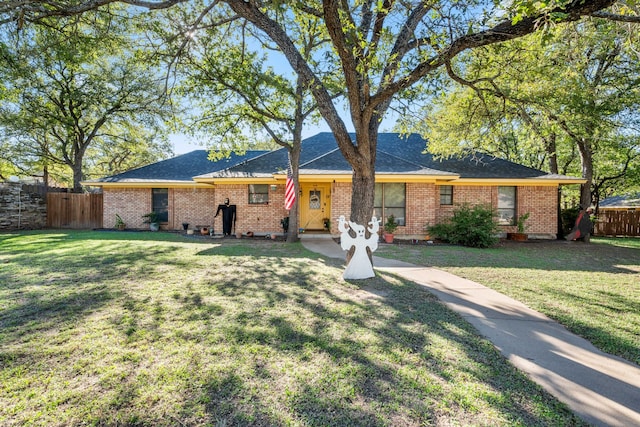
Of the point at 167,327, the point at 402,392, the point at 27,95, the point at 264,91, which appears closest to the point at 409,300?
the point at 402,392

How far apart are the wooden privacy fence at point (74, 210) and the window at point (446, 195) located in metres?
18.5

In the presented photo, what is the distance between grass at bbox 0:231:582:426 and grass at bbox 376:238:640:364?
60.4 inches

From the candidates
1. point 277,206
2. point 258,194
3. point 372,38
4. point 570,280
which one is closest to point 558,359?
point 570,280

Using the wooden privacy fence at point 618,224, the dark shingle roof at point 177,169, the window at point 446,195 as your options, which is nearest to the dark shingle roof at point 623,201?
the wooden privacy fence at point 618,224

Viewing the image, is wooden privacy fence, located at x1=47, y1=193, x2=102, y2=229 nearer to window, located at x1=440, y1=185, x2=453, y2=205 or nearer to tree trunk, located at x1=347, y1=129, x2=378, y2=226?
tree trunk, located at x1=347, y1=129, x2=378, y2=226

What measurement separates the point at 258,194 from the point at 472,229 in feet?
29.4

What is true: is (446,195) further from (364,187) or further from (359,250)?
(359,250)

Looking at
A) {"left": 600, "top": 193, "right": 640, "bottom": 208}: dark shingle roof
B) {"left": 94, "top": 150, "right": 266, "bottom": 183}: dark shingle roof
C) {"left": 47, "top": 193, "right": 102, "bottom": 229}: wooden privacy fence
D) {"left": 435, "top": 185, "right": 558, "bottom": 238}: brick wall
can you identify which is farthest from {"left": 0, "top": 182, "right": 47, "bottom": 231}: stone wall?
{"left": 600, "top": 193, "right": 640, "bottom": 208}: dark shingle roof

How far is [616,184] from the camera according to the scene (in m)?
19.5

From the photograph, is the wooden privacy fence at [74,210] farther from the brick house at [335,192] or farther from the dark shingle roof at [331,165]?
the dark shingle roof at [331,165]

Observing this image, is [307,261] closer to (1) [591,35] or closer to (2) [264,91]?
(2) [264,91]

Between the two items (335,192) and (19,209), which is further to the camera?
(19,209)

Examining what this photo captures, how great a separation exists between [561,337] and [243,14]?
6.88 meters

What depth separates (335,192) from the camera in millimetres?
11781
